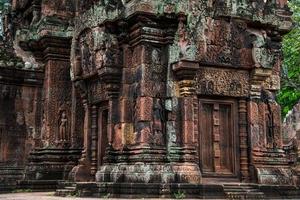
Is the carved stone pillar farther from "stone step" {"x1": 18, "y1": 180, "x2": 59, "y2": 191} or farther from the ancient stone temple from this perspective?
the ancient stone temple

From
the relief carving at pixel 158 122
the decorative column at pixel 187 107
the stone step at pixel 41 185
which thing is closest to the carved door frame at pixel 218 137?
the decorative column at pixel 187 107

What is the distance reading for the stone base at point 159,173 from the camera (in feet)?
35.5

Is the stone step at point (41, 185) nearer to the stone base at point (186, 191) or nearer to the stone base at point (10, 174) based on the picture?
the stone base at point (10, 174)

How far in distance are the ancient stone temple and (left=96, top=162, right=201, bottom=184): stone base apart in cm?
2

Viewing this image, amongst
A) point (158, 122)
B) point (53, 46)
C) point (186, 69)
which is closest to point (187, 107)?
point (158, 122)

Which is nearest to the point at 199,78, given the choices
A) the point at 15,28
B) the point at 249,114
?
the point at 249,114

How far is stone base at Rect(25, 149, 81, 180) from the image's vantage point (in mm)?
15039

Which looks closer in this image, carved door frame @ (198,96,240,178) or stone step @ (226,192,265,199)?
stone step @ (226,192,265,199)

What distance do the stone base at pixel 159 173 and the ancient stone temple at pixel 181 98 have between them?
0.07 feet

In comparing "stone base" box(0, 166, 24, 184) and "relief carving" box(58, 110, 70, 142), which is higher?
"relief carving" box(58, 110, 70, 142)

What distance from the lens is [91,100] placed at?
45.3 ft

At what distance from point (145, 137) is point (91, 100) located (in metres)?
3.12

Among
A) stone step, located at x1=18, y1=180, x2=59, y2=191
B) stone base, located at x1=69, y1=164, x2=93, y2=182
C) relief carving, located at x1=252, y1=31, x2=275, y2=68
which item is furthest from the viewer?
stone step, located at x1=18, y1=180, x2=59, y2=191

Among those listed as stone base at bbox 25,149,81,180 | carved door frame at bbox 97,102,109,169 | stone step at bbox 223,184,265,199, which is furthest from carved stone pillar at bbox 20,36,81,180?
stone step at bbox 223,184,265,199
